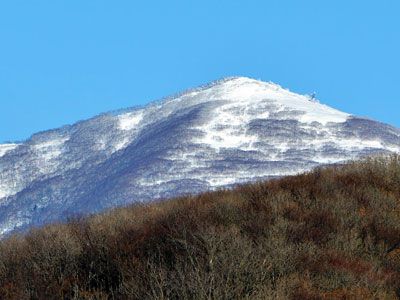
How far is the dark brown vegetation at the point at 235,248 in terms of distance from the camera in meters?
16.5

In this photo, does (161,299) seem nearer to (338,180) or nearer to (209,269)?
(209,269)

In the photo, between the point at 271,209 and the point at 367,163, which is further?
the point at 367,163

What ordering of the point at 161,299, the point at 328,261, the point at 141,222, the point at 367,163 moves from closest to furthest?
the point at 161,299 < the point at 328,261 < the point at 141,222 < the point at 367,163

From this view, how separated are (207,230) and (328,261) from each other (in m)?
2.42

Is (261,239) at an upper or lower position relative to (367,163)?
lower

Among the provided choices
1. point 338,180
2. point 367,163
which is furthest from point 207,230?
point 367,163

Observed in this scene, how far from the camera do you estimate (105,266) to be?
20.2 metres

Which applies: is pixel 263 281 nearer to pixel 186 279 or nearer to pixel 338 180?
pixel 186 279

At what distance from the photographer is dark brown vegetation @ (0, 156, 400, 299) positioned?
648 inches

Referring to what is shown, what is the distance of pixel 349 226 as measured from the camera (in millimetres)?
20953

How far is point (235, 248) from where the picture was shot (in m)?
17.2

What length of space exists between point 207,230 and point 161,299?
11.7 ft

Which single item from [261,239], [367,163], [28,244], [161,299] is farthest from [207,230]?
[367,163]

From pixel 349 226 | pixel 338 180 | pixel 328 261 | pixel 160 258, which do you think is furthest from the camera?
pixel 338 180
